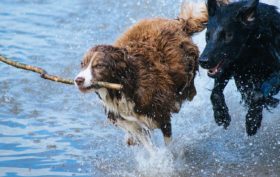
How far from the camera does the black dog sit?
21.4 feet

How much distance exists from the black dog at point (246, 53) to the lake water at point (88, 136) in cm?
51

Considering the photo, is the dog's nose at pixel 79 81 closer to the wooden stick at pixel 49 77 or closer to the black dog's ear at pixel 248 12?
the wooden stick at pixel 49 77

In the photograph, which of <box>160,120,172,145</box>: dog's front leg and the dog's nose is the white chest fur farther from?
the dog's nose

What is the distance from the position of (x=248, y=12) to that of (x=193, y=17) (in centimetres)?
122

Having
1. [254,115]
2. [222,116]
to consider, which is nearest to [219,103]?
[222,116]

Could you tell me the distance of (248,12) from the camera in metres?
6.52

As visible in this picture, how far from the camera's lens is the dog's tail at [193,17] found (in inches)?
298

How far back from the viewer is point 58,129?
25.2 ft

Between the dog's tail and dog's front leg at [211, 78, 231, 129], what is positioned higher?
the dog's tail

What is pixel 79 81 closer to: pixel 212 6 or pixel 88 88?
pixel 88 88

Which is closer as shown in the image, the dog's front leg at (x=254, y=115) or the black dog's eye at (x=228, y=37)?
the black dog's eye at (x=228, y=37)

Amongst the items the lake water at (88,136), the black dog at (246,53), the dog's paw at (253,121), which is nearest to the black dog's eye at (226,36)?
the black dog at (246,53)

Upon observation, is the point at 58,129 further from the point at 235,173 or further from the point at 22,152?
the point at 235,173

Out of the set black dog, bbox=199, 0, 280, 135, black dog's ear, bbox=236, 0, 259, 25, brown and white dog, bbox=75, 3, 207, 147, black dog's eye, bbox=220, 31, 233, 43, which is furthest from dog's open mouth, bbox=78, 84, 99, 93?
black dog's ear, bbox=236, 0, 259, 25
